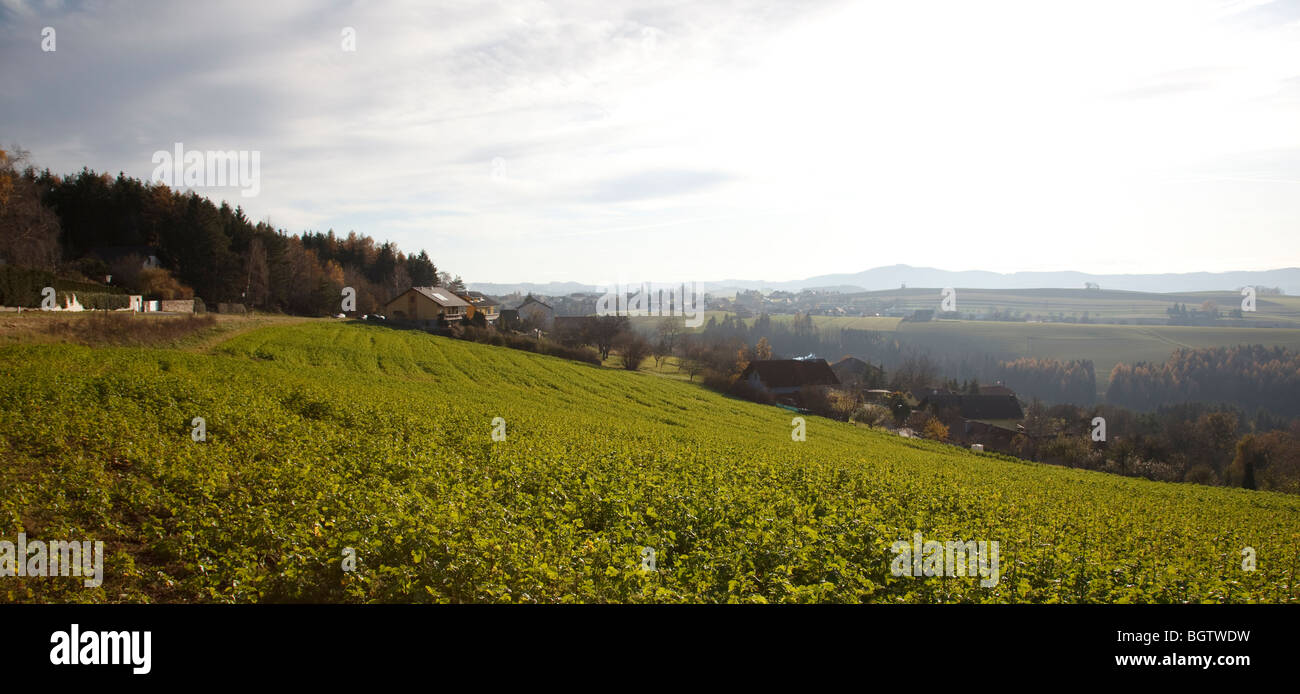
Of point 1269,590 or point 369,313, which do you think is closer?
point 1269,590

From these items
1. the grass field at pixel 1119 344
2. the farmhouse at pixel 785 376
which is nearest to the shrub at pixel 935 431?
the farmhouse at pixel 785 376

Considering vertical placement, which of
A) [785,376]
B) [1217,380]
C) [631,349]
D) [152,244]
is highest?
[152,244]

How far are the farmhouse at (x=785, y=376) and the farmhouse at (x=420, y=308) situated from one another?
114ft

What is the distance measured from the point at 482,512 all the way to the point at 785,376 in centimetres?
6248

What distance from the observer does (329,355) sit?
39.7 metres

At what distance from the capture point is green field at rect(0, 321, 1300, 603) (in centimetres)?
754

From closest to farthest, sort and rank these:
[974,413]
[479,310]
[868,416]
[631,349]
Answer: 1. [868,416]
2. [631,349]
3. [479,310]
4. [974,413]

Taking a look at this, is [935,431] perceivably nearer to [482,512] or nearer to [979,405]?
[979,405]

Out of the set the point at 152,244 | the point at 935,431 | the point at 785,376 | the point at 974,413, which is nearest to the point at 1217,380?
the point at 974,413

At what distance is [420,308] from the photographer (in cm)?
7138
